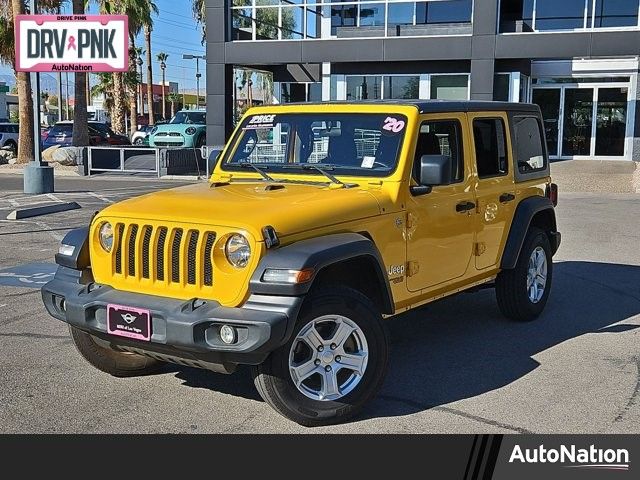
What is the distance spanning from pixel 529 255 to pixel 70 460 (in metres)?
4.13

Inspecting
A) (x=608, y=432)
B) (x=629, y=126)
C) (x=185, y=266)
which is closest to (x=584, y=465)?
(x=608, y=432)

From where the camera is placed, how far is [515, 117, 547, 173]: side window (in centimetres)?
666

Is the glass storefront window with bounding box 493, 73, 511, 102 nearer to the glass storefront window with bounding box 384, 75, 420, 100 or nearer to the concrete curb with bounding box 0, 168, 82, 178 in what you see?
the glass storefront window with bounding box 384, 75, 420, 100

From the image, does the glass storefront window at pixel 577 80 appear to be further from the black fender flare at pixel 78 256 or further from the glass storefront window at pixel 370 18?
the black fender flare at pixel 78 256

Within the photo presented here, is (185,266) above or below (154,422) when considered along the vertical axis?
above

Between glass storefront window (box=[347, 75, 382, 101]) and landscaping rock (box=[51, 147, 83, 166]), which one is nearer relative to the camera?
glass storefront window (box=[347, 75, 382, 101])

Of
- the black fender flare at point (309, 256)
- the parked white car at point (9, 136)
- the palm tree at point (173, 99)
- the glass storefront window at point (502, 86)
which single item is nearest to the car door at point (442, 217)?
the black fender flare at point (309, 256)

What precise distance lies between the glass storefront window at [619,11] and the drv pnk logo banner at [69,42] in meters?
15.7

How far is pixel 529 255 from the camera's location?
21.8ft

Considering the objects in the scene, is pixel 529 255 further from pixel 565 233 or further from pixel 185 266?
pixel 565 233

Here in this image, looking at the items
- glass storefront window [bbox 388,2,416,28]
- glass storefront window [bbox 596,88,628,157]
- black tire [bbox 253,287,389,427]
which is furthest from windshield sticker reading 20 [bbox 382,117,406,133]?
glass storefront window [bbox 596,88,628,157]

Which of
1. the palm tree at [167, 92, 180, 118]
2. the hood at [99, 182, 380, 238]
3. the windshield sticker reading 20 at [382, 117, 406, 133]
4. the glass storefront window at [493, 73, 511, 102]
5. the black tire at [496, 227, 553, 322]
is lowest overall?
the black tire at [496, 227, 553, 322]

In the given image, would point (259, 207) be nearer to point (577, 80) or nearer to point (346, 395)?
point (346, 395)

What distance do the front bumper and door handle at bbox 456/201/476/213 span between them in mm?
1973
